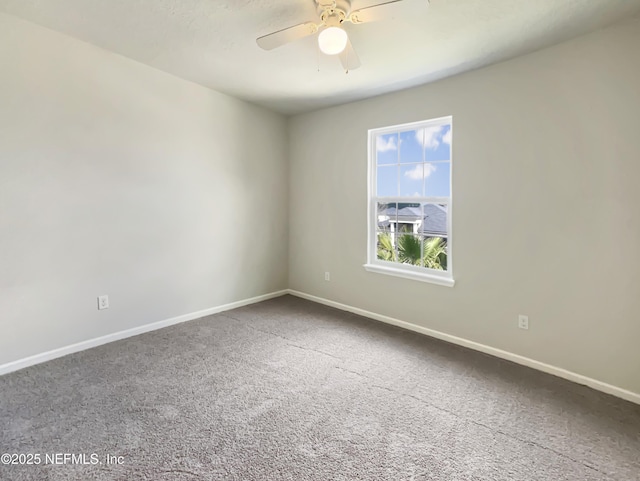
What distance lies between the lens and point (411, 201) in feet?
11.1

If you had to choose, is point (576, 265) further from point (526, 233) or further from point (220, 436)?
point (220, 436)

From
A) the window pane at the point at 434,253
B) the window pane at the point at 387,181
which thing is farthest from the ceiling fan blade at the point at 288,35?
the window pane at the point at 434,253

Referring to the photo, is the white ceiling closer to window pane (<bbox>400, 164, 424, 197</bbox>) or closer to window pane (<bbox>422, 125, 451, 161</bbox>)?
window pane (<bbox>422, 125, 451, 161</bbox>)

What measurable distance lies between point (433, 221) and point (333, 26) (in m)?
1.99

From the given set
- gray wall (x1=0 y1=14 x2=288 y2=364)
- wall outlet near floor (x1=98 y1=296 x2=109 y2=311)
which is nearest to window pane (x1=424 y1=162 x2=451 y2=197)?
gray wall (x1=0 y1=14 x2=288 y2=364)

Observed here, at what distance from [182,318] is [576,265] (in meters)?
3.54

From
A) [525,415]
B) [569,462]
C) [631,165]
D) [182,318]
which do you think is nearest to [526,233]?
[631,165]

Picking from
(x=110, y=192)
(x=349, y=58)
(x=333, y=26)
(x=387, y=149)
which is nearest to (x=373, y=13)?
(x=333, y=26)

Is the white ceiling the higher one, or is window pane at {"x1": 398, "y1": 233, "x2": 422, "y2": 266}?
the white ceiling

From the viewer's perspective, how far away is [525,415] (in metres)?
1.97

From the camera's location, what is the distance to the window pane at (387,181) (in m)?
3.54

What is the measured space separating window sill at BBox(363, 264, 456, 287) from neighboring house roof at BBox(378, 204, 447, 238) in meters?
0.42

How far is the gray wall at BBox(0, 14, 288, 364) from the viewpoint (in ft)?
7.84

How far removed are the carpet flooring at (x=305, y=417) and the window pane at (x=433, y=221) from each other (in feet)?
3.59
